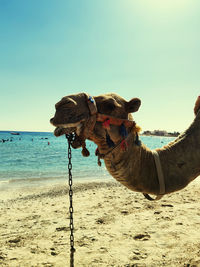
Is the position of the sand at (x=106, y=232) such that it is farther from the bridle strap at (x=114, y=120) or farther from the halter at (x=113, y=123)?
the bridle strap at (x=114, y=120)

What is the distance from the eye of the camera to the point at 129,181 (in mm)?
1977

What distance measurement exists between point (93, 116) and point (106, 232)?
4953mm

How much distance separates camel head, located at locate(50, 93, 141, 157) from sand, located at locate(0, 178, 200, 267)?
139 inches

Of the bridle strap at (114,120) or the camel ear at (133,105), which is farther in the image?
the camel ear at (133,105)

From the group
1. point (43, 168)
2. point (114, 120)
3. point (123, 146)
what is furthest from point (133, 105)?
point (43, 168)

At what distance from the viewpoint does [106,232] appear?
5.77m

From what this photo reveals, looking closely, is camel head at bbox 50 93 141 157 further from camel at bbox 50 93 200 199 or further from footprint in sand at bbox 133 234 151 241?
footprint in sand at bbox 133 234 151 241

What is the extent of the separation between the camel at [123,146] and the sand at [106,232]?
2.92 metres

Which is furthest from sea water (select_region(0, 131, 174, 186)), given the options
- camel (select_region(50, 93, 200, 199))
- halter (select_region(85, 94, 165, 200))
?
halter (select_region(85, 94, 165, 200))

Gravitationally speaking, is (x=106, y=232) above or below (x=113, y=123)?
below

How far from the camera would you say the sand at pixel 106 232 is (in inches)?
174

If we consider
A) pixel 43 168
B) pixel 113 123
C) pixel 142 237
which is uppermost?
pixel 113 123

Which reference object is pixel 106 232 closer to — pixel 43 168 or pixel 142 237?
pixel 142 237

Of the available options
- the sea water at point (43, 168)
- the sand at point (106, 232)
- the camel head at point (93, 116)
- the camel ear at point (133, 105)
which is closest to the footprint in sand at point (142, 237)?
the sand at point (106, 232)
